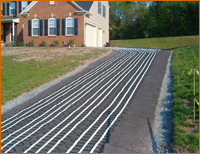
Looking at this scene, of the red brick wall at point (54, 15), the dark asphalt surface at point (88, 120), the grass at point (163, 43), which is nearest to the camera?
the dark asphalt surface at point (88, 120)

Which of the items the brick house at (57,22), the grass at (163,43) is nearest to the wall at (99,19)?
the brick house at (57,22)

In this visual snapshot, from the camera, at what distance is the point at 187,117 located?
18.2 ft

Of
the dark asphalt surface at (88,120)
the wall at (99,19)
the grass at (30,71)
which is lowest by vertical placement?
the dark asphalt surface at (88,120)

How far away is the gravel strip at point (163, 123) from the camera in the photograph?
15.2ft

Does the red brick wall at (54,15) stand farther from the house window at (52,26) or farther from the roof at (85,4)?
the roof at (85,4)

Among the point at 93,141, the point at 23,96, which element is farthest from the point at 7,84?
the point at 93,141

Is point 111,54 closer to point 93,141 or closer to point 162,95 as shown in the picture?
point 162,95

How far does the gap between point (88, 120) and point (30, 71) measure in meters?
6.71

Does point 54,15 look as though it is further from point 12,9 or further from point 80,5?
point 12,9

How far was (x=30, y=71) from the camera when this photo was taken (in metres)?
11.9

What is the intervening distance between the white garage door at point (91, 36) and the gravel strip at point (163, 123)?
15744 mm

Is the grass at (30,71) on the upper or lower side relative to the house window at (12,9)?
lower

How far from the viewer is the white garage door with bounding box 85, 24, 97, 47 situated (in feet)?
75.4

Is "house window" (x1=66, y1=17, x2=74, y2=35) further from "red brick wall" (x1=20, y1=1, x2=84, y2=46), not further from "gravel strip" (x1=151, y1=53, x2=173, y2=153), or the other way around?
"gravel strip" (x1=151, y1=53, x2=173, y2=153)
